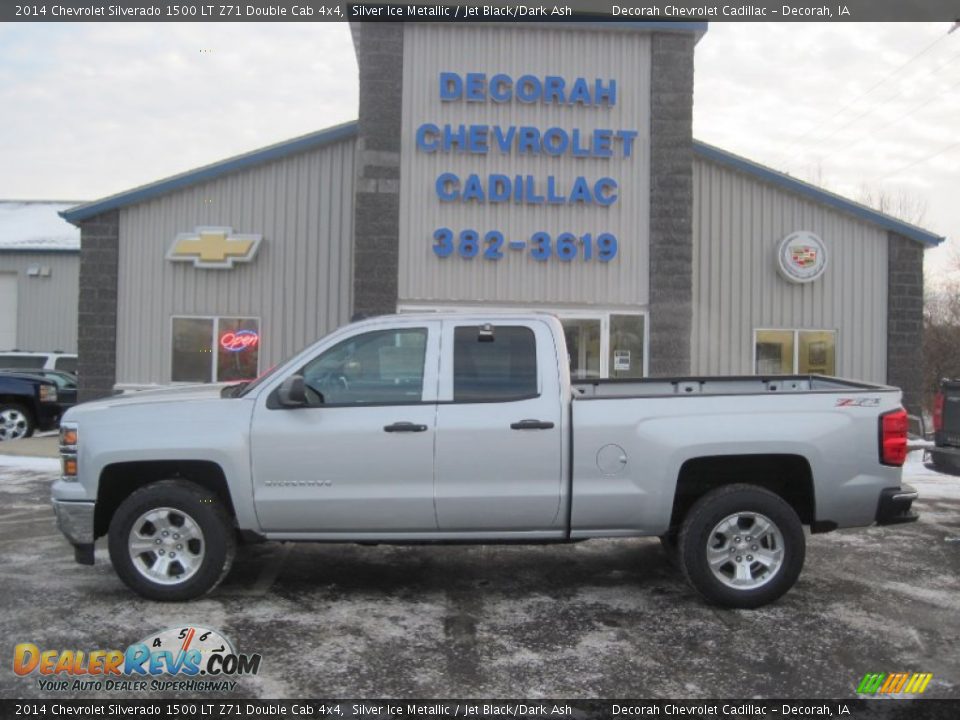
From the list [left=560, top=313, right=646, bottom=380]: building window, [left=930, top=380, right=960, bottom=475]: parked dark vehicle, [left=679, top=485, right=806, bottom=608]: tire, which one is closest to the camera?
[left=679, top=485, right=806, bottom=608]: tire

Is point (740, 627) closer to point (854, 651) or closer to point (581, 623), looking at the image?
point (854, 651)

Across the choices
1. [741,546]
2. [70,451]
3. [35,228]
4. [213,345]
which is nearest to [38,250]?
[35,228]

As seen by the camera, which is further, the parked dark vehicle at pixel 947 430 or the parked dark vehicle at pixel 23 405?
the parked dark vehicle at pixel 23 405

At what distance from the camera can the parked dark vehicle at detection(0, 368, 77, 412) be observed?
15.8 meters

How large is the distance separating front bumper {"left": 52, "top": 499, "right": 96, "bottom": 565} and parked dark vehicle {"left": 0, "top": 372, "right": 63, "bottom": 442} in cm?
1049

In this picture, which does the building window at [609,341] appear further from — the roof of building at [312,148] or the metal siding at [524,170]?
the roof of building at [312,148]

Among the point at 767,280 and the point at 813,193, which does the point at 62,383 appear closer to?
the point at 767,280

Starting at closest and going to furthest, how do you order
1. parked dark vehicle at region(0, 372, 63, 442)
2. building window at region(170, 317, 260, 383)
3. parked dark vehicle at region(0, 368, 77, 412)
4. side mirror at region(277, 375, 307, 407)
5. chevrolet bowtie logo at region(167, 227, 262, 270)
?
side mirror at region(277, 375, 307, 407) → chevrolet bowtie logo at region(167, 227, 262, 270) → building window at region(170, 317, 260, 383) → parked dark vehicle at region(0, 372, 63, 442) → parked dark vehicle at region(0, 368, 77, 412)

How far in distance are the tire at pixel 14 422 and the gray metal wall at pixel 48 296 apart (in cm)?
1324

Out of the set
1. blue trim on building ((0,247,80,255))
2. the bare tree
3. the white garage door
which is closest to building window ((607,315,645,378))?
the bare tree

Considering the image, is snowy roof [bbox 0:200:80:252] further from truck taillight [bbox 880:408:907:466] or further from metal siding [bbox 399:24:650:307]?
truck taillight [bbox 880:408:907:466]

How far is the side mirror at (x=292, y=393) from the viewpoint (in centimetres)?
525

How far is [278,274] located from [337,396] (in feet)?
30.4

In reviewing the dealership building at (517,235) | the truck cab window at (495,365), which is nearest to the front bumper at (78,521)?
the truck cab window at (495,365)
